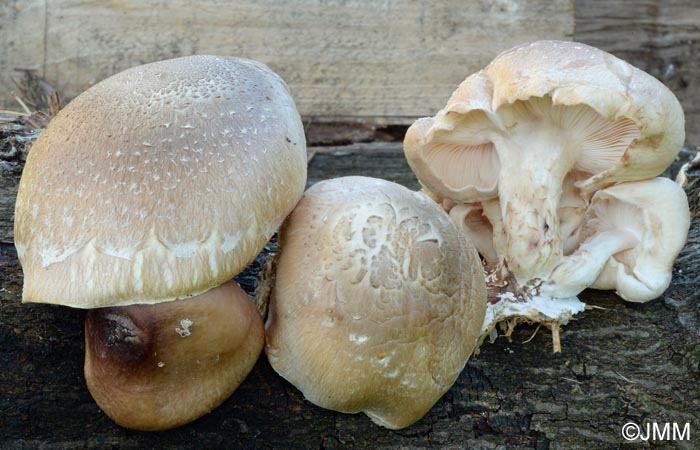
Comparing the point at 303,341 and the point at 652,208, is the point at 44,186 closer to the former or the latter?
the point at 303,341

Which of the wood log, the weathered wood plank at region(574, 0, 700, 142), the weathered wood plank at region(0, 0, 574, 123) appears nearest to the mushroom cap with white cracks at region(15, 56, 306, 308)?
the wood log

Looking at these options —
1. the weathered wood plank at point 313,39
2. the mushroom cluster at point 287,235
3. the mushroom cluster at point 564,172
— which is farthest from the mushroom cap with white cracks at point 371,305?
the weathered wood plank at point 313,39

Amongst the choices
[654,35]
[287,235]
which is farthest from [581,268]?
[654,35]

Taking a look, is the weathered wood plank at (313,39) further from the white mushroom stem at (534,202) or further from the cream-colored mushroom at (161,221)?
the cream-colored mushroom at (161,221)

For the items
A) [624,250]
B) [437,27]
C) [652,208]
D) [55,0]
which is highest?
[55,0]

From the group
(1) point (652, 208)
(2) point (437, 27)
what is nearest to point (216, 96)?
(1) point (652, 208)

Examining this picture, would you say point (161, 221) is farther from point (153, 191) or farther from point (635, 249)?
point (635, 249)
